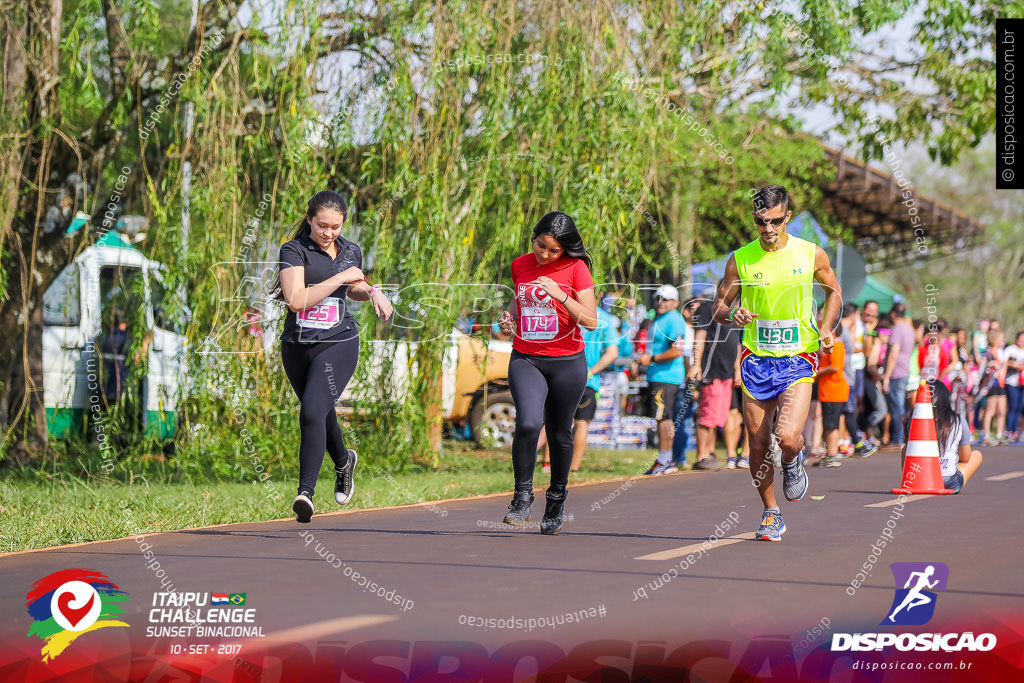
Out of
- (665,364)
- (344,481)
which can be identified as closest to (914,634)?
(344,481)

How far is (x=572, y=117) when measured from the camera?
11.6 m

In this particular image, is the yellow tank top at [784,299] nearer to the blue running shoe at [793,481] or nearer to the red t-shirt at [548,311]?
the blue running shoe at [793,481]

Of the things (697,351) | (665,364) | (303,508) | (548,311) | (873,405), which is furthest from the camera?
(873,405)

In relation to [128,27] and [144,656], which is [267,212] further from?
[144,656]

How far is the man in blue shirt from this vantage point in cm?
1294

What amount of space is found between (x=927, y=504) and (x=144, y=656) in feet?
21.7

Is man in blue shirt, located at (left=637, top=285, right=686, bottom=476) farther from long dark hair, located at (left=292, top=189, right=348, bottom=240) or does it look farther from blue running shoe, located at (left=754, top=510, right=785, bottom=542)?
long dark hair, located at (left=292, top=189, right=348, bottom=240)

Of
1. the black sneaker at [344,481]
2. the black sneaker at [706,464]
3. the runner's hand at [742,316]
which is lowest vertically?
the black sneaker at [706,464]

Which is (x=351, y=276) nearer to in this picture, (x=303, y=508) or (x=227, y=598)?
(x=303, y=508)

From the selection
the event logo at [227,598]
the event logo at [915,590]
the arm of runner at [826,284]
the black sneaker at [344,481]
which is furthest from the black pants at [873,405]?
the event logo at [227,598]

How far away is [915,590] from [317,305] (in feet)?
11.8

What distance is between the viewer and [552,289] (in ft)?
24.1

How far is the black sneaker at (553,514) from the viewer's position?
773 cm

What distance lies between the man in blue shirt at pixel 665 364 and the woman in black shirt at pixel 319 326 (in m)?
5.89
